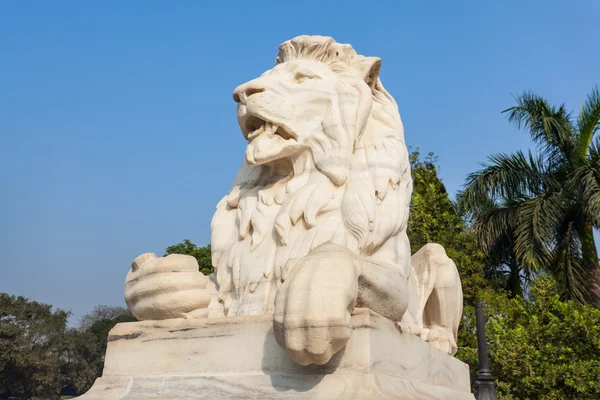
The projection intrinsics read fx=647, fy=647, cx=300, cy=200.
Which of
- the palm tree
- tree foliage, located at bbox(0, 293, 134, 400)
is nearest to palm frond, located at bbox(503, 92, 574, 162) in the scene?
the palm tree

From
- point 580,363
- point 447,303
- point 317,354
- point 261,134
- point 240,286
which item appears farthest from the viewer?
point 580,363

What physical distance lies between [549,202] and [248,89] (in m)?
12.7

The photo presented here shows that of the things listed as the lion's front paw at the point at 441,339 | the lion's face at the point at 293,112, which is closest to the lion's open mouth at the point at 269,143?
the lion's face at the point at 293,112

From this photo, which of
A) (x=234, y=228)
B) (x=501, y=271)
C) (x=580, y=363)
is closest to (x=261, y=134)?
(x=234, y=228)

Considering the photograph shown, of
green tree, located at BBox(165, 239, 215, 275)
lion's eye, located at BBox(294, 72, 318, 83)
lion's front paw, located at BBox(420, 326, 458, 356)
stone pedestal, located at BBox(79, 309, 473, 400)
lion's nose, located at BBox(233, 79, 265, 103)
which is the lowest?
stone pedestal, located at BBox(79, 309, 473, 400)

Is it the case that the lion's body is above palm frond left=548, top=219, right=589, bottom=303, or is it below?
below

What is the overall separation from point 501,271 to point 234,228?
1360 centimetres

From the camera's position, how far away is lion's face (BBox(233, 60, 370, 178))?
11.7 feet

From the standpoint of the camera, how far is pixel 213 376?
3.02 metres

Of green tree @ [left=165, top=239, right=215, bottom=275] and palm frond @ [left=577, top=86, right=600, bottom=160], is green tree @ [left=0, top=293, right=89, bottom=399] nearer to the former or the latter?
green tree @ [left=165, top=239, right=215, bottom=275]

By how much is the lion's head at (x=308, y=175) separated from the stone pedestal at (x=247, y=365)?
0.86 feet

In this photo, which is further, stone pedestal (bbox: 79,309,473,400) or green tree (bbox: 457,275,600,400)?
green tree (bbox: 457,275,600,400)

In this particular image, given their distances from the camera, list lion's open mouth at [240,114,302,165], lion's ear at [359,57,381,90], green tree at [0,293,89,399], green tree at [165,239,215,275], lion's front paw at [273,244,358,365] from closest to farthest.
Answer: lion's front paw at [273,244,358,365], lion's open mouth at [240,114,302,165], lion's ear at [359,57,381,90], green tree at [165,239,215,275], green tree at [0,293,89,399]

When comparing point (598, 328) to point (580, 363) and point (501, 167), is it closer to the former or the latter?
point (580, 363)
